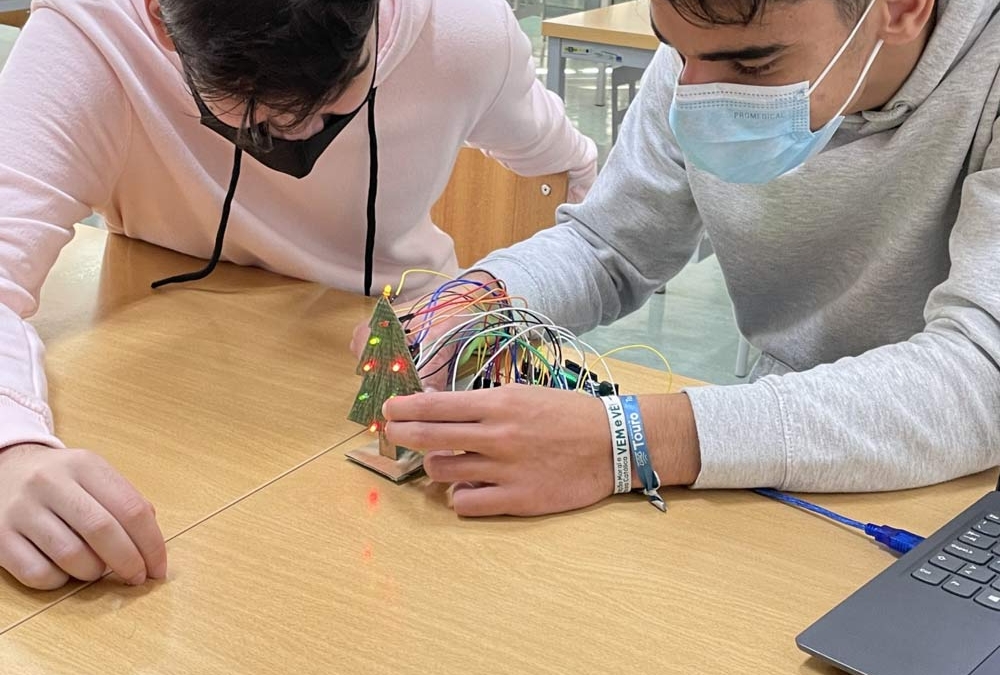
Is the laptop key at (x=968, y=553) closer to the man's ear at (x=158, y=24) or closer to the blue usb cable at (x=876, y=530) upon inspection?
the blue usb cable at (x=876, y=530)

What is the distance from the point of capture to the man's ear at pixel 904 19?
967mm

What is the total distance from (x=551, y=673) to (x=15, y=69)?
88 cm

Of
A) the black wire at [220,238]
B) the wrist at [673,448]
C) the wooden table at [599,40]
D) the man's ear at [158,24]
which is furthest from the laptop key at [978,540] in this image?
the wooden table at [599,40]

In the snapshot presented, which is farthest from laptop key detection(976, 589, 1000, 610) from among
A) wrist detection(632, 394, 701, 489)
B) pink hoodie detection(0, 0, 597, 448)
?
pink hoodie detection(0, 0, 597, 448)

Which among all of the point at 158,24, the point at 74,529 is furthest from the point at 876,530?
the point at 158,24

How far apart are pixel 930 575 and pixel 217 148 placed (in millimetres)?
982

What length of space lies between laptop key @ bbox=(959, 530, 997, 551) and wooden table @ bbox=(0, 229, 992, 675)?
53 mm

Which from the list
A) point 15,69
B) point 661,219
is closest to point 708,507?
point 661,219

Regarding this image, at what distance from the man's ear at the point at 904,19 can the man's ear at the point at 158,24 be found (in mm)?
655

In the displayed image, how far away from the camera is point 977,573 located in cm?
75

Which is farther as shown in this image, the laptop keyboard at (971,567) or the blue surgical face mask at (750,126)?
the blue surgical face mask at (750,126)

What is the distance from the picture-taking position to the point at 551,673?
2.20 ft

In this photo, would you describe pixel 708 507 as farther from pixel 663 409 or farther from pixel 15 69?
pixel 15 69

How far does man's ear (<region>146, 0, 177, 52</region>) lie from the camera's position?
0.98 m
